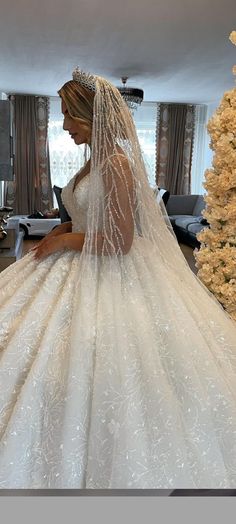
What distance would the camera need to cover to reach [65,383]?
93 centimetres

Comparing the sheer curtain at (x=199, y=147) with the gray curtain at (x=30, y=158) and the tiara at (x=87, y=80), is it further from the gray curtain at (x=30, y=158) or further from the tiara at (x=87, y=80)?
the tiara at (x=87, y=80)

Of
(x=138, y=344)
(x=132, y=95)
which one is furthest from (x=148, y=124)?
(x=138, y=344)

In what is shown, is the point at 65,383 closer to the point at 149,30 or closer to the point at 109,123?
the point at 109,123

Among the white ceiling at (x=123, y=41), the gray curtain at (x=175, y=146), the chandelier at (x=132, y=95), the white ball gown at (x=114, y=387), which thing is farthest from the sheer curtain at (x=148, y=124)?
the white ball gown at (x=114, y=387)

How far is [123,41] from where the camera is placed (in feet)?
11.9

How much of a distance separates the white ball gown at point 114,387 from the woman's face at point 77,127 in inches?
15.4

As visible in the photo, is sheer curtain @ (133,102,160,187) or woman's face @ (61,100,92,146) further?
sheer curtain @ (133,102,160,187)

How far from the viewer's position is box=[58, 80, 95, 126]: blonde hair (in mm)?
1185

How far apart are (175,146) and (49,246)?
6.60 meters

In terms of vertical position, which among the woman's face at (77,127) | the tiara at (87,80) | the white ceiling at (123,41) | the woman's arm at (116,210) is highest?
the white ceiling at (123,41)

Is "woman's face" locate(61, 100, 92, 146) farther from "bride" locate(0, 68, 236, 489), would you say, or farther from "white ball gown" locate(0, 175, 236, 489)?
"white ball gown" locate(0, 175, 236, 489)

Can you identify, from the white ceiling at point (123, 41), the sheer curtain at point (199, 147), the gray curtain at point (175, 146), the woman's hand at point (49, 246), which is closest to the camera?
the woman's hand at point (49, 246)

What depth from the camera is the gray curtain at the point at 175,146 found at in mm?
7316

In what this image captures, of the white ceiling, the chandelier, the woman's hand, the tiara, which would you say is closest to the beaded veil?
the tiara
